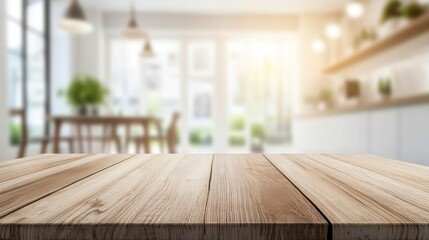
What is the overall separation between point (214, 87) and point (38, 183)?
20.2ft

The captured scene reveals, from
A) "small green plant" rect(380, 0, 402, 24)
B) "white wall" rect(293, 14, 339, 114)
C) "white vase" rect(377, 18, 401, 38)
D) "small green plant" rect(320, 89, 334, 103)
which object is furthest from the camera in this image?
"white wall" rect(293, 14, 339, 114)

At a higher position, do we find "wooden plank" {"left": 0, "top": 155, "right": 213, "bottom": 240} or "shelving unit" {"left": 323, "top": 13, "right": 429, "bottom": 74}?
"shelving unit" {"left": 323, "top": 13, "right": 429, "bottom": 74}

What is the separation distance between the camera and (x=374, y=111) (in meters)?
2.79

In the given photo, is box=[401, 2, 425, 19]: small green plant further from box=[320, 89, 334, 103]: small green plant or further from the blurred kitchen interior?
box=[320, 89, 334, 103]: small green plant

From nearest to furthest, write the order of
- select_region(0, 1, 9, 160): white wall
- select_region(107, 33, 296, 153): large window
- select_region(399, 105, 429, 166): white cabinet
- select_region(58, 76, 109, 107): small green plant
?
select_region(399, 105, 429, 166): white cabinet
select_region(0, 1, 9, 160): white wall
select_region(58, 76, 109, 107): small green plant
select_region(107, 33, 296, 153): large window

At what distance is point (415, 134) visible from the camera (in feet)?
7.27

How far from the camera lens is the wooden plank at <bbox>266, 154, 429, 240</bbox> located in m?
0.43

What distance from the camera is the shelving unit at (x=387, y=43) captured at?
3.20m

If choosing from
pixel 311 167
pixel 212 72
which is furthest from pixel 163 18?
pixel 311 167

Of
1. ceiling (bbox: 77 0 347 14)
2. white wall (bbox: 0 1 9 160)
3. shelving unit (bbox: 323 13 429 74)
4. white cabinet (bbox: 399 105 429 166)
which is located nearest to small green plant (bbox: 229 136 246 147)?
shelving unit (bbox: 323 13 429 74)

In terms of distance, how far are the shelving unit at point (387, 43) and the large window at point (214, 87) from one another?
1.42 meters

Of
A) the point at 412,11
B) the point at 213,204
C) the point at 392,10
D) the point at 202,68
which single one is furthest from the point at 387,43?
the point at 213,204

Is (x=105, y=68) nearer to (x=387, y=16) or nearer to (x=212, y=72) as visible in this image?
(x=212, y=72)

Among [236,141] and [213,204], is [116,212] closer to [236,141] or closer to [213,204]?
[213,204]
